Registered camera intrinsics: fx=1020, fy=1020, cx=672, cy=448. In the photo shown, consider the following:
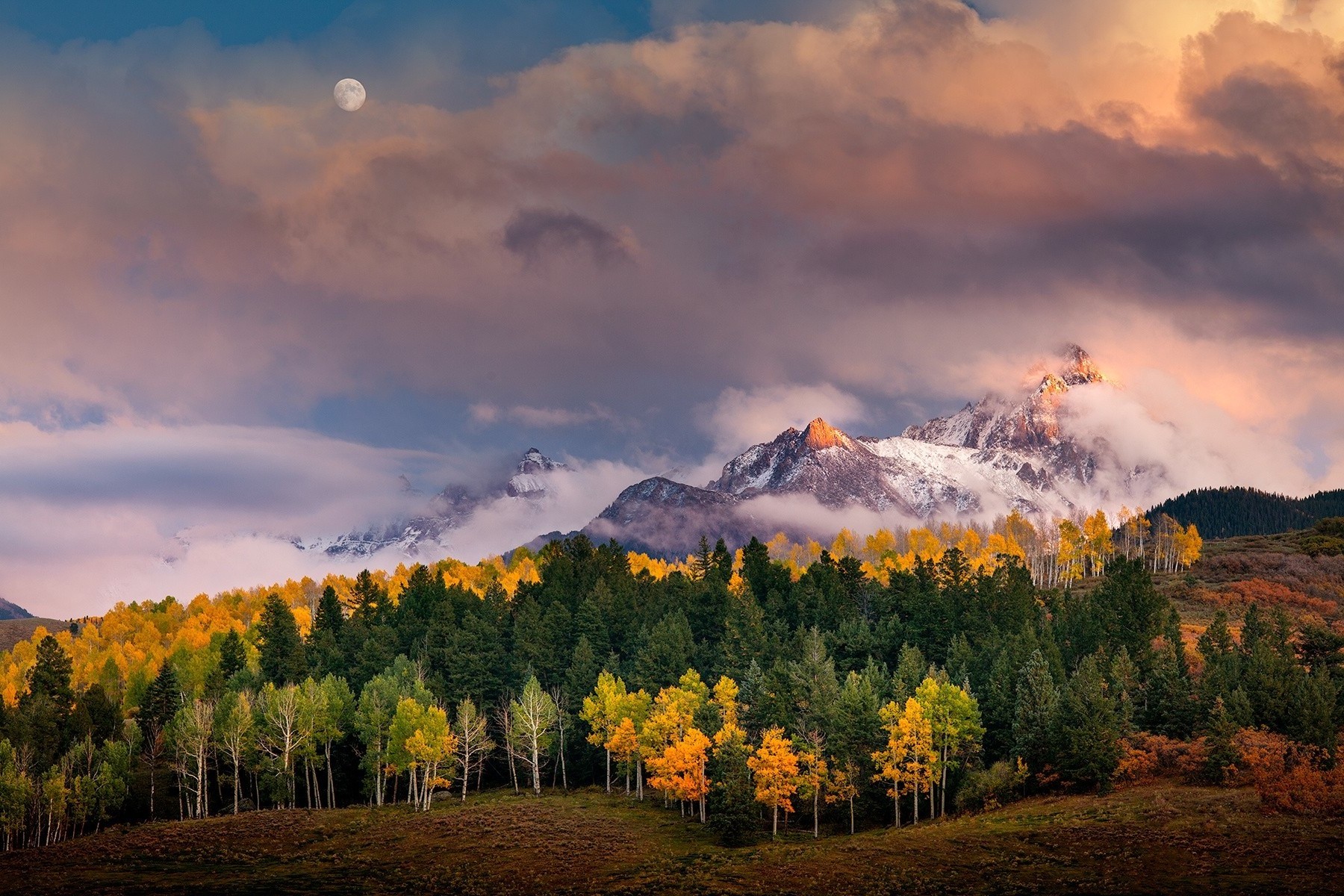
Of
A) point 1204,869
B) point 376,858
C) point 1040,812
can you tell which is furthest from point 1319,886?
point 376,858

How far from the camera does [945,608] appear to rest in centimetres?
14600

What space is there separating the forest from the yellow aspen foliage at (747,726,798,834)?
0.79 ft

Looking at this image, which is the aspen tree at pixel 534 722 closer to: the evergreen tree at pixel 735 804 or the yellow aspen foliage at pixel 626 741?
the yellow aspen foliage at pixel 626 741

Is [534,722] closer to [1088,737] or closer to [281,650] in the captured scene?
[281,650]

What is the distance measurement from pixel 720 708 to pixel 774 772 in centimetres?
1544

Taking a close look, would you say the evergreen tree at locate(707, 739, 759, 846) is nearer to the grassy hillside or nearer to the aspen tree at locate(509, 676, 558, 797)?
→ the grassy hillside

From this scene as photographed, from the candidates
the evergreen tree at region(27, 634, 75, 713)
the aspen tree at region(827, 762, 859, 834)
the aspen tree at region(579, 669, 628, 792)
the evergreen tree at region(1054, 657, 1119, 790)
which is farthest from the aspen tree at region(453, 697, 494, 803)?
the evergreen tree at region(1054, 657, 1119, 790)

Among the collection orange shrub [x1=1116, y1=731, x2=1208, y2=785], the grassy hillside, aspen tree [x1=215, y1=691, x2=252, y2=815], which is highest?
aspen tree [x1=215, y1=691, x2=252, y2=815]

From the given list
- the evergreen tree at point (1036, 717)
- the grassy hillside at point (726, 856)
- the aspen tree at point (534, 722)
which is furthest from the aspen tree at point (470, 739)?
the evergreen tree at point (1036, 717)

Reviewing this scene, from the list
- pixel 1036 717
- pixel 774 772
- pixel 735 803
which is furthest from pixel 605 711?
pixel 1036 717

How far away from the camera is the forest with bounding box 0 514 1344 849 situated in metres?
99.7

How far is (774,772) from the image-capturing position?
102m

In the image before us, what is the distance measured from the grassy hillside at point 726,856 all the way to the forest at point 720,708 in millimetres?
6713

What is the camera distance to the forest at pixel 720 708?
99688mm
